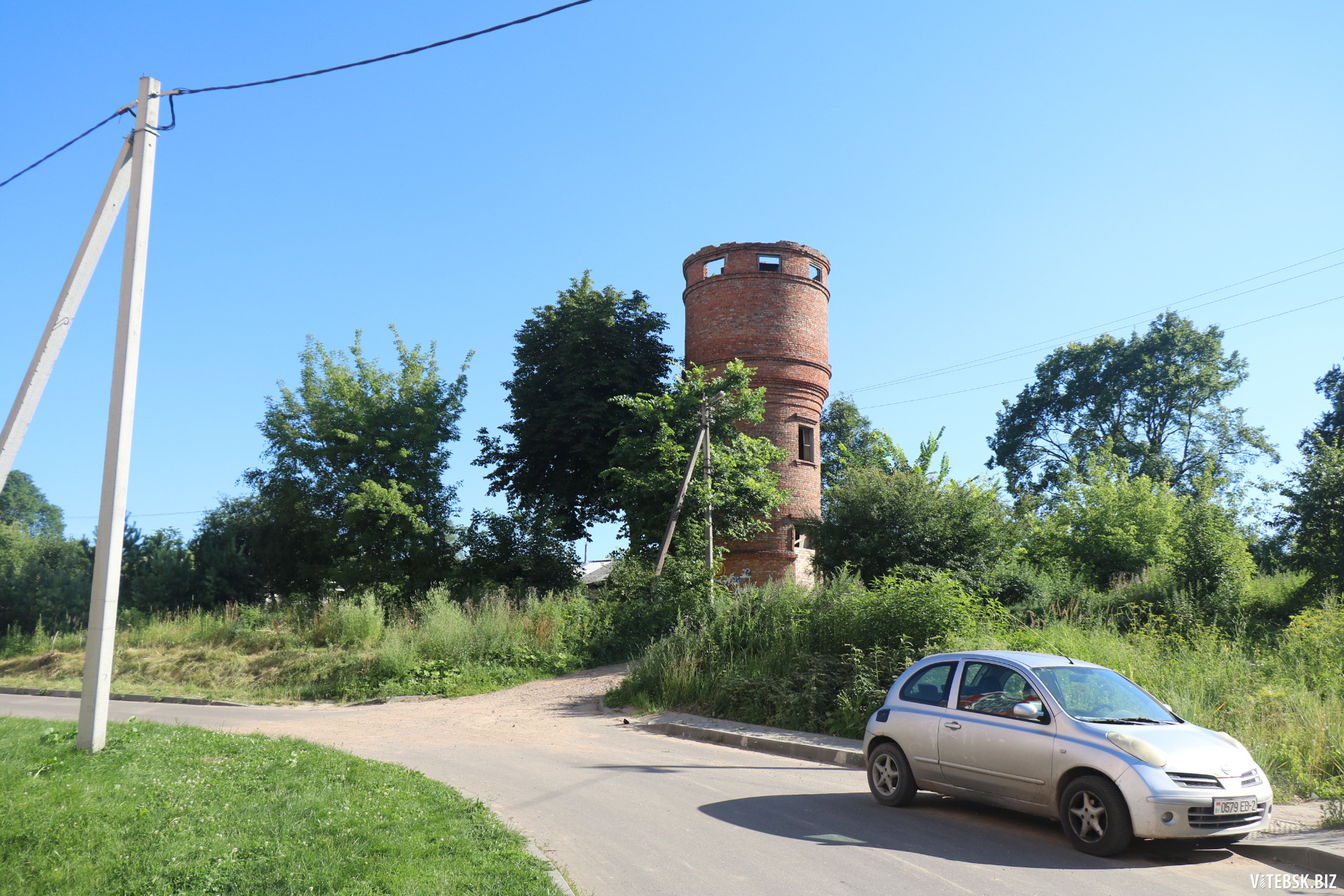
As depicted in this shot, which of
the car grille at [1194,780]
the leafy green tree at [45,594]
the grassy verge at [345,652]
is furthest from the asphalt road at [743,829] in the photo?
the leafy green tree at [45,594]

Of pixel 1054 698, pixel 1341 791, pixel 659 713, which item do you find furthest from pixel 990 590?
pixel 1054 698

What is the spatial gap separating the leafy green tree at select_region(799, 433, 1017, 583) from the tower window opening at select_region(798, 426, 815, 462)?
4.57m

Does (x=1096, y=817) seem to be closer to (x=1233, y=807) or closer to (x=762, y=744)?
(x=1233, y=807)

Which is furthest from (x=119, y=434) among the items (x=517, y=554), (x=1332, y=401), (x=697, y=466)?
(x=1332, y=401)

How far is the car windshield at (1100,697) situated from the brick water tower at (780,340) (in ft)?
72.7

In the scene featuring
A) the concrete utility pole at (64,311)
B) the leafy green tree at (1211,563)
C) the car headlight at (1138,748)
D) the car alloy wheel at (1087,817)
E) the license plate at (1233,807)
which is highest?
the concrete utility pole at (64,311)

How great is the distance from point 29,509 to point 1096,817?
355ft

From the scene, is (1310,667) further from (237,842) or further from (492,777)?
(237,842)

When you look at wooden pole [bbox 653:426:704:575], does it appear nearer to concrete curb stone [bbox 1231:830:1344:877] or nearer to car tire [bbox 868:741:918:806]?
car tire [bbox 868:741:918:806]

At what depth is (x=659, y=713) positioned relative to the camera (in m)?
14.7

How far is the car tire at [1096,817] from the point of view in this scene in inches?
242

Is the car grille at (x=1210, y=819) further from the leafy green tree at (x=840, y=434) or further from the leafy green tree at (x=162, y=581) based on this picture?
the leafy green tree at (x=840, y=434)

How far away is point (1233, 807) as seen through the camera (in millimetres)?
6109

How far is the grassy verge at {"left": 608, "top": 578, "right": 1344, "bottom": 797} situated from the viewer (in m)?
9.44
